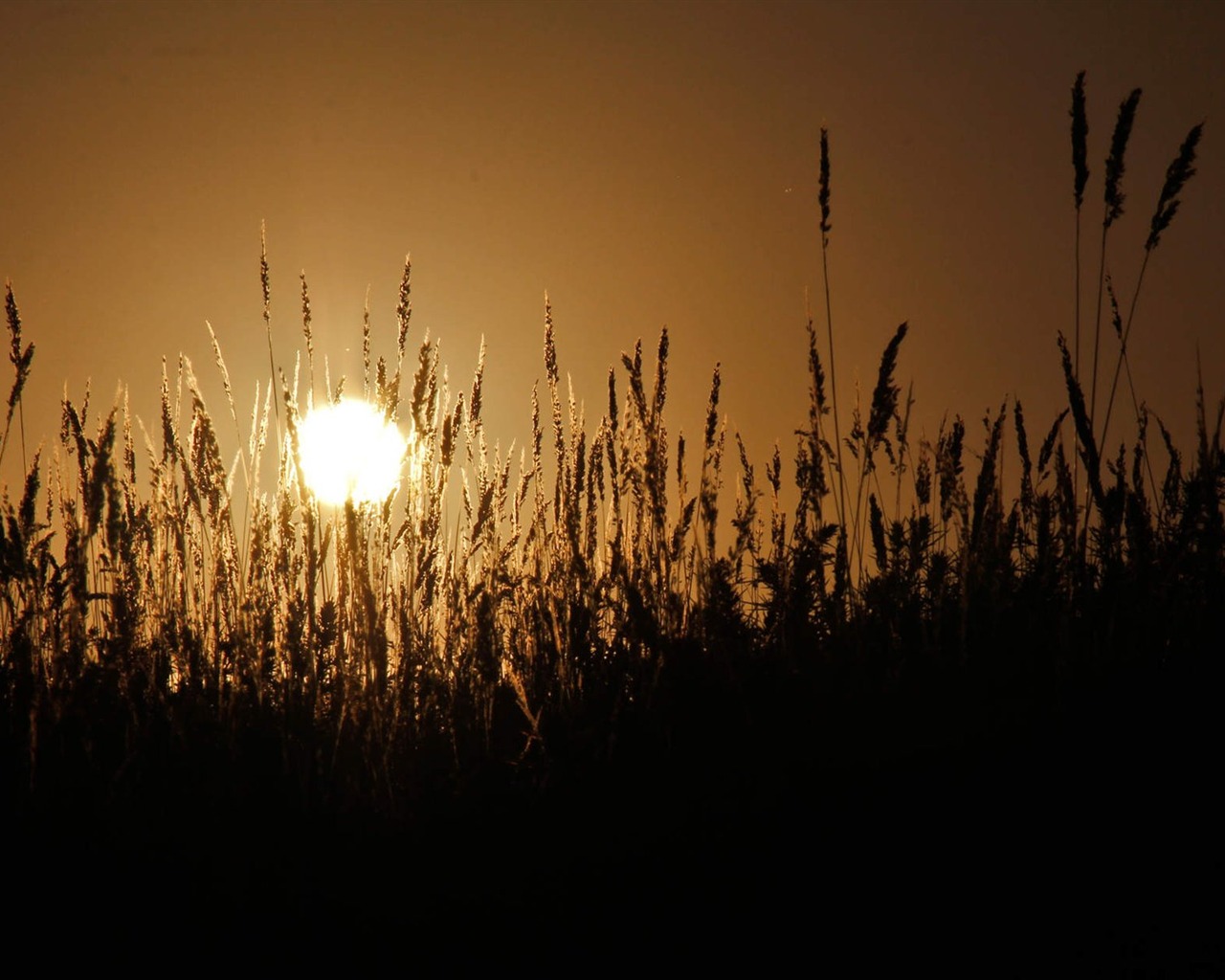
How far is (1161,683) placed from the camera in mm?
1500

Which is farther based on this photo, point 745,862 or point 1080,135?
point 1080,135

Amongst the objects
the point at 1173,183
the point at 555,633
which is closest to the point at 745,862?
the point at 555,633

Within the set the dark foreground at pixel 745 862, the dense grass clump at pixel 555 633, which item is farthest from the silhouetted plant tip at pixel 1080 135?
the dark foreground at pixel 745 862

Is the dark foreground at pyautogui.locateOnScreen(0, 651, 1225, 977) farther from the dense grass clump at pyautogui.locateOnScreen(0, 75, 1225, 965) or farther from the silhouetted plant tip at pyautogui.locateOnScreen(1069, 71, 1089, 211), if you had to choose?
the silhouetted plant tip at pyautogui.locateOnScreen(1069, 71, 1089, 211)

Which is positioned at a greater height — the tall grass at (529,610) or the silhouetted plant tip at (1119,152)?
the silhouetted plant tip at (1119,152)

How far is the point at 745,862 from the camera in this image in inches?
50.3

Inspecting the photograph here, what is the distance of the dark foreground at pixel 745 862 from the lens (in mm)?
1131

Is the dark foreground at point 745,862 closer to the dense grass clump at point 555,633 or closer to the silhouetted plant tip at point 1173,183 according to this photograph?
the dense grass clump at point 555,633

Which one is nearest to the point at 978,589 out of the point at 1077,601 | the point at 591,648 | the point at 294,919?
the point at 1077,601

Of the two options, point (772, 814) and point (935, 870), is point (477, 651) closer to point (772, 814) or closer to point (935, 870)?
point (772, 814)

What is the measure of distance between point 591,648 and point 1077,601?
904 mm

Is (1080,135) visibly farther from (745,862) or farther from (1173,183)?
(745,862)

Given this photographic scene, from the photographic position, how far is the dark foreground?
1.13 meters

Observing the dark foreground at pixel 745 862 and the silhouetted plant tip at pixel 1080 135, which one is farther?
the silhouetted plant tip at pixel 1080 135
